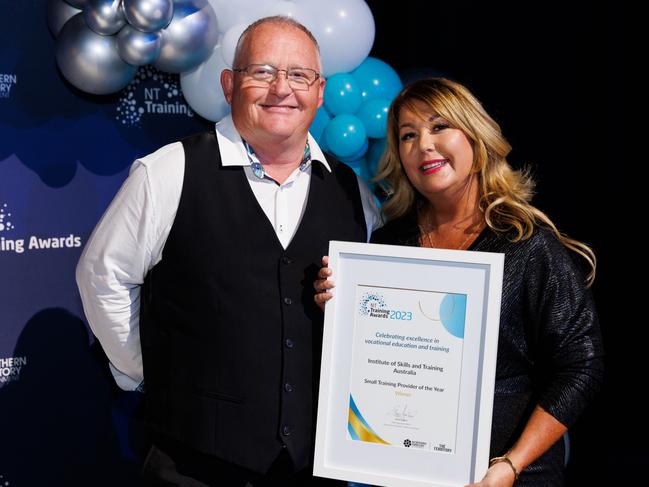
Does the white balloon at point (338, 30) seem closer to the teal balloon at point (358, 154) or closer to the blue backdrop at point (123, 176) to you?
the teal balloon at point (358, 154)

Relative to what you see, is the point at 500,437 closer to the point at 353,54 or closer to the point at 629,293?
the point at 353,54

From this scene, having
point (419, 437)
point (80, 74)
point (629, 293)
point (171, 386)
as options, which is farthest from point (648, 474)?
point (80, 74)

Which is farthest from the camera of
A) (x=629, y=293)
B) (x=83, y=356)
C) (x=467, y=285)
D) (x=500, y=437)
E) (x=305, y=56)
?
(x=629, y=293)

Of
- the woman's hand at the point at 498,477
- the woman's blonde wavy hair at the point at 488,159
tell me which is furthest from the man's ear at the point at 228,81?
the woman's hand at the point at 498,477

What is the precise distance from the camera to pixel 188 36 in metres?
3.00

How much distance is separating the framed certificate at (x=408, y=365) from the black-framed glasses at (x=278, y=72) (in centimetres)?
53

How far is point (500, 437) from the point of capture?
2.09 metres

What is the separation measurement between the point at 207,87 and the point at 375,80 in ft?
2.42

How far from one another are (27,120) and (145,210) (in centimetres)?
115

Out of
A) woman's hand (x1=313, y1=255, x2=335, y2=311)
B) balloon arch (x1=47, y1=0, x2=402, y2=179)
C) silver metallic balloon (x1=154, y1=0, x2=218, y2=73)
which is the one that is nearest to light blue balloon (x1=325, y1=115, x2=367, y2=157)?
balloon arch (x1=47, y1=0, x2=402, y2=179)

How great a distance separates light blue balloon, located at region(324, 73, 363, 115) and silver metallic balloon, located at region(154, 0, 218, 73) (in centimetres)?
52

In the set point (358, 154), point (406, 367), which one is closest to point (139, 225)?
point (406, 367)

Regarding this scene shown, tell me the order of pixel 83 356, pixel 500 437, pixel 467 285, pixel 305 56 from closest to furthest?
pixel 467 285 → pixel 500 437 → pixel 305 56 → pixel 83 356

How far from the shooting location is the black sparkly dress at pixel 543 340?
6.66 feet
